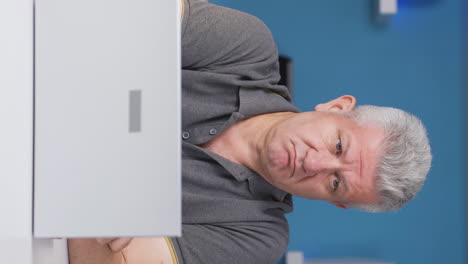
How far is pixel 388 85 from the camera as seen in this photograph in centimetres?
216

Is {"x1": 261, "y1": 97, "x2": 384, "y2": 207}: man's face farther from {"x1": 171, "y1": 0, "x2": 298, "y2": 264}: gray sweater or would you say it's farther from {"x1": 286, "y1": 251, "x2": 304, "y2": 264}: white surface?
{"x1": 286, "y1": 251, "x2": 304, "y2": 264}: white surface

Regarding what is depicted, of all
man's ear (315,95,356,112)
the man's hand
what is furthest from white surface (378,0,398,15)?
the man's hand

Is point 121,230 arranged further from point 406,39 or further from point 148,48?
point 406,39

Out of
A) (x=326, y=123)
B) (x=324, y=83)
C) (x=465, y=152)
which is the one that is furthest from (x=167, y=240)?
(x=465, y=152)

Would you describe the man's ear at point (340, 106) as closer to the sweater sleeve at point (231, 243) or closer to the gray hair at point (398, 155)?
the gray hair at point (398, 155)

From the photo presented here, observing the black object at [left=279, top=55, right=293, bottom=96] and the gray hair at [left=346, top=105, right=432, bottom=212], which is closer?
the gray hair at [left=346, top=105, right=432, bottom=212]

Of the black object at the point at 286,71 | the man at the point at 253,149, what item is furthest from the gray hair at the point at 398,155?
the black object at the point at 286,71

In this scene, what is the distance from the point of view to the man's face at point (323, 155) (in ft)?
3.90

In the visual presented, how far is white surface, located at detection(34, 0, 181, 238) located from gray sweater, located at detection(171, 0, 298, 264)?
1.70ft

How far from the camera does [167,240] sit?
109 centimetres

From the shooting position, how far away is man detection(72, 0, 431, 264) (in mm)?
1191
